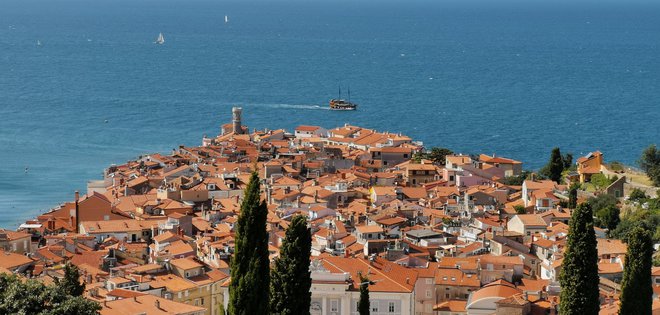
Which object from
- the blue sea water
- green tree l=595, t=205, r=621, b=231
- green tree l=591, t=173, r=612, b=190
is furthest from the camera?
the blue sea water

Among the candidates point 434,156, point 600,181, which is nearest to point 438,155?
point 434,156

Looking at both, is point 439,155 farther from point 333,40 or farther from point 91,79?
point 333,40

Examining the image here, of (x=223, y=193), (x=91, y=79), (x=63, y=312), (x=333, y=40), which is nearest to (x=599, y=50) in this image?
(x=333, y=40)

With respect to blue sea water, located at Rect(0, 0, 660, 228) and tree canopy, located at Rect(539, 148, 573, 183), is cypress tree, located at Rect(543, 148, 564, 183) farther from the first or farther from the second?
blue sea water, located at Rect(0, 0, 660, 228)

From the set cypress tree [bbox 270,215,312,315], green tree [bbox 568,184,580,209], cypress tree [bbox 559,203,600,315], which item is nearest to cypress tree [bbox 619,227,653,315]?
cypress tree [bbox 559,203,600,315]

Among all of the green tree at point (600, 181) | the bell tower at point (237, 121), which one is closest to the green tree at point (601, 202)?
the green tree at point (600, 181)

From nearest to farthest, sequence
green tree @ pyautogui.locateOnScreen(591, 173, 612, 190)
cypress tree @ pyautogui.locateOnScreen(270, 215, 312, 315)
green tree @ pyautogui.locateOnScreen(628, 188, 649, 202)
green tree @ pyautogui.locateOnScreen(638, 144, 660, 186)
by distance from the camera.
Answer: cypress tree @ pyautogui.locateOnScreen(270, 215, 312, 315) → green tree @ pyautogui.locateOnScreen(628, 188, 649, 202) → green tree @ pyautogui.locateOnScreen(591, 173, 612, 190) → green tree @ pyautogui.locateOnScreen(638, 144, 660, 186)
